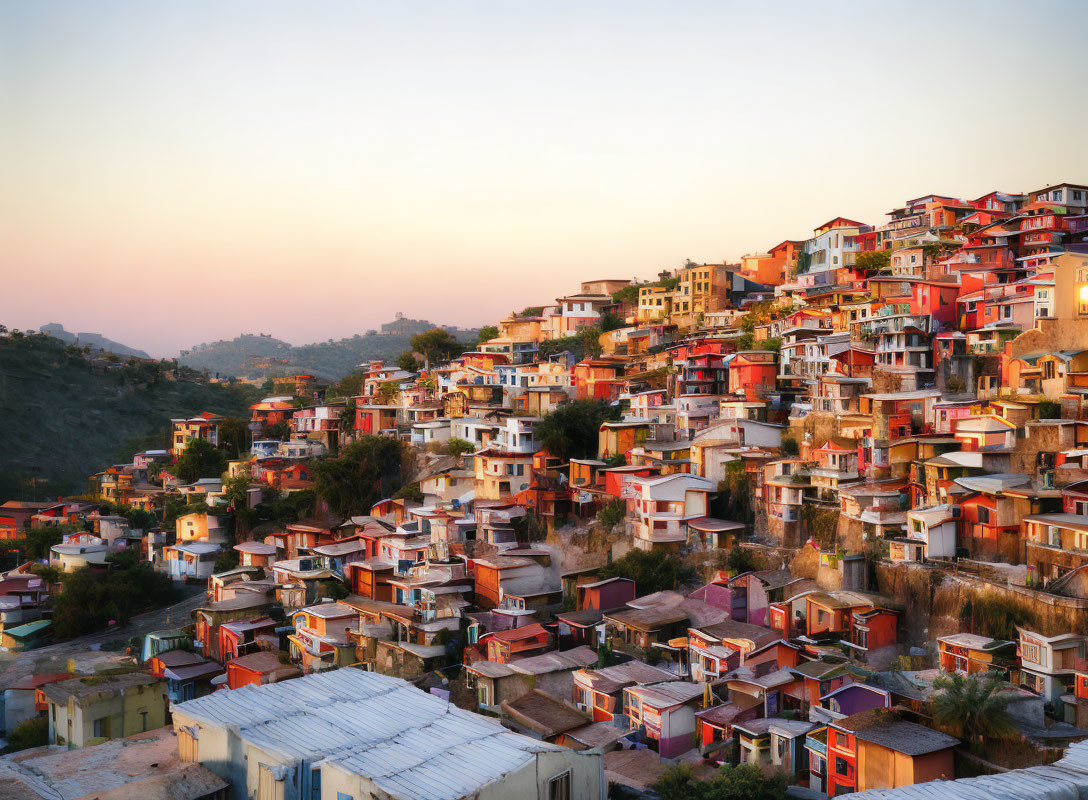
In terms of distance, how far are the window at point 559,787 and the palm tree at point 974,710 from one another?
478cm

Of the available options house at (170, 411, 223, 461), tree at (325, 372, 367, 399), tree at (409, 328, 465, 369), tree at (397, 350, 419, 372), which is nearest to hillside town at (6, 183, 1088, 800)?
house at (170, 411, 223, 461)

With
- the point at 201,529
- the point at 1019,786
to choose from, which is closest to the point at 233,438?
the point at 201,529

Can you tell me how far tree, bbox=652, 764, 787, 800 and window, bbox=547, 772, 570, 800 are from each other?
1436 mm

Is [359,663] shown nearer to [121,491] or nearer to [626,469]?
[626,469]

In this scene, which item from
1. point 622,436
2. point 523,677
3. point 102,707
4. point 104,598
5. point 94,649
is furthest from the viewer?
point 104,598

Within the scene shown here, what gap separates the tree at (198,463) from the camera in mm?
33375

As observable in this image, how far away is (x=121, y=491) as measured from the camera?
112ft

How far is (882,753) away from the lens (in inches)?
453

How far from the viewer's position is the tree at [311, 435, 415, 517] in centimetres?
2780

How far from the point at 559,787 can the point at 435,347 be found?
2992cm

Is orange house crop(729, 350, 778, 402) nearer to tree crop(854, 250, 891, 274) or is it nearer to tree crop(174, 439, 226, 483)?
tree crop(854, 250, 891, 274)

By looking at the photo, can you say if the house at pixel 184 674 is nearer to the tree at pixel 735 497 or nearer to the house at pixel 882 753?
the tree at pixel 735 497

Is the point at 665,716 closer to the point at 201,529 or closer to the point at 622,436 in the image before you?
the point at 622,436

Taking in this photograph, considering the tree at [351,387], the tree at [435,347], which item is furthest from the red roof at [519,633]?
the tree at [351,387]
